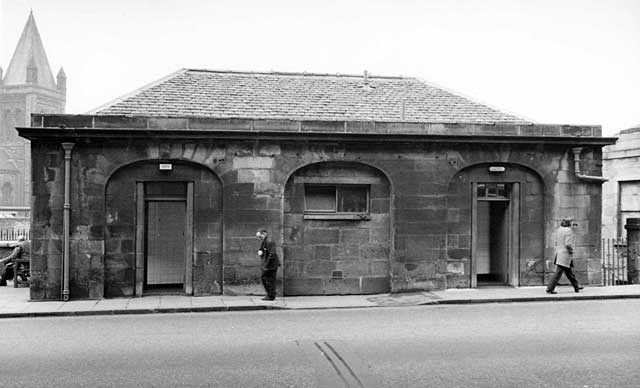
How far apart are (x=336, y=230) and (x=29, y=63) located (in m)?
90.4

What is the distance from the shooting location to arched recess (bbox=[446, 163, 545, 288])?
15758 mm

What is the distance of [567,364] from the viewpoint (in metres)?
8.10

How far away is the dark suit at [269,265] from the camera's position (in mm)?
14055

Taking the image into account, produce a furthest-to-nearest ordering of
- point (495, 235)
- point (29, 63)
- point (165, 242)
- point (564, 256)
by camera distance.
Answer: point (29, 63) < point (495, 235) < point (165, 242) < point (564, 256)

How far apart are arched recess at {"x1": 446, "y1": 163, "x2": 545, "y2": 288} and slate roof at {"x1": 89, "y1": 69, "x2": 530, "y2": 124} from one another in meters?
1.80

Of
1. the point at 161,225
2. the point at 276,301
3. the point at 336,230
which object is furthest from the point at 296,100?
the point at 276,301

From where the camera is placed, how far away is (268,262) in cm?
1405

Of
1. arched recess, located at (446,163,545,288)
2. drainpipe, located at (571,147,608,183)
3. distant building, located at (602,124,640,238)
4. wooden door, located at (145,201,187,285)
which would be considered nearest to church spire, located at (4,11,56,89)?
wooden door, located at (145,201,187,285)

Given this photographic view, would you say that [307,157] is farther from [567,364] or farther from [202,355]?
[567,364]

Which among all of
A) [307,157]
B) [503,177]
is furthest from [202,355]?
[503,177]

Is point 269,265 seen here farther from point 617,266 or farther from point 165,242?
point 617,266

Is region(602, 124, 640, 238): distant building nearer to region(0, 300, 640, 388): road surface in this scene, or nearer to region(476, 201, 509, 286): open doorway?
region(476, 201, 509, 286): open doorway

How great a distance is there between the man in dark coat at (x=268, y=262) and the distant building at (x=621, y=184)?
16021 mm

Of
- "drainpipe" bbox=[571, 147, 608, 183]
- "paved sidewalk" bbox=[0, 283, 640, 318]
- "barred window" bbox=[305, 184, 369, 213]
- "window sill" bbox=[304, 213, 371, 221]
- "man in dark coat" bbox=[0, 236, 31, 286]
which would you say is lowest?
"paved sidewalk" bbox=[0, 283, 640, 318]
